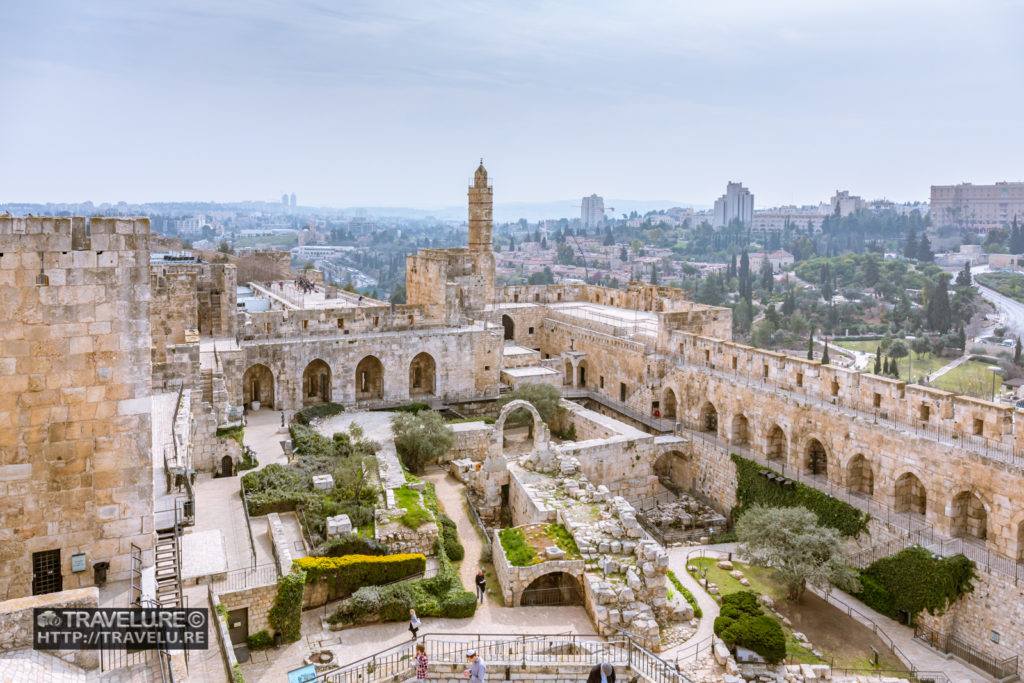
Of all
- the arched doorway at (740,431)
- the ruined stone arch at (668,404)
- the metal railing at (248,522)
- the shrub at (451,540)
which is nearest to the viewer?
the metal railing at (248,522)

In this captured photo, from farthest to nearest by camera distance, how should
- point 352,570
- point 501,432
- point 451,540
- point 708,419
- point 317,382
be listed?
point 317,382
point 708,419
point 501,432
point 451,540
point 352,570

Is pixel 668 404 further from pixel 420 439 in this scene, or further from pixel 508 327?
pixel 508 327

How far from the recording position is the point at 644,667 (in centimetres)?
1541

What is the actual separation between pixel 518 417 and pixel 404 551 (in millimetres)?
13000

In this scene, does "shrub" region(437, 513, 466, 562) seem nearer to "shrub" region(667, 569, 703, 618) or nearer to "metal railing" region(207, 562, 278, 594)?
"metal railing" region(207, 562, 278, 594)

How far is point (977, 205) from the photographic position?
151 meters

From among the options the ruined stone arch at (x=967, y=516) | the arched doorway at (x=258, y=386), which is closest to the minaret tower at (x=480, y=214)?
the arched doorway at (x=258, y=386)

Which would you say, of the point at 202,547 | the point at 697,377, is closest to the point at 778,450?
the point at 697,377

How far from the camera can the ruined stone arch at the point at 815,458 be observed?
2491 centimetres

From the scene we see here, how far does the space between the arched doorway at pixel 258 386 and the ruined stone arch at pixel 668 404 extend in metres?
15.2

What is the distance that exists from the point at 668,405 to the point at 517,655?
17.4 meters

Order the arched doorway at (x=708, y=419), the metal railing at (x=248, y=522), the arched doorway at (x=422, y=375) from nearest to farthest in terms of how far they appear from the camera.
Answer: the metal railing at (x=248, y=522) → the arched doorway at (x=708, y=419) → the arched doorway at (x=422, y=375)

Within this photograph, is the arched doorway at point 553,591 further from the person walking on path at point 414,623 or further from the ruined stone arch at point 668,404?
the ruined stone arch at point 668,404

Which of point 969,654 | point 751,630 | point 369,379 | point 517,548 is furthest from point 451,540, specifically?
point 369,379
